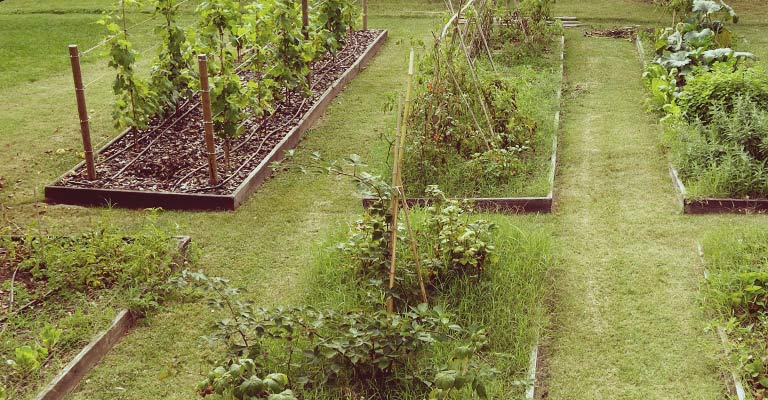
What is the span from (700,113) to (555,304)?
9.99ft

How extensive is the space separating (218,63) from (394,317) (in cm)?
394

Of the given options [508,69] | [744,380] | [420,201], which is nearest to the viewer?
[744,380]

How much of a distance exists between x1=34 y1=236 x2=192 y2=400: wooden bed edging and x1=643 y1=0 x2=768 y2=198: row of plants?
398 cm

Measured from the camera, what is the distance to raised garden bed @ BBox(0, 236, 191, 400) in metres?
Answer: 4.03

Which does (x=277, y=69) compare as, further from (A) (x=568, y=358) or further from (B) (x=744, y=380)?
(B) (x=744, y=380)

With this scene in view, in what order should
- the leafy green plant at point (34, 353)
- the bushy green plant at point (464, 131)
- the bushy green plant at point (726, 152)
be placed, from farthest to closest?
1. the bushy green plant at point (464, 131)
2. the bushy green plant at point (726, 152)
3. the leafy green plant at point (34, 353)

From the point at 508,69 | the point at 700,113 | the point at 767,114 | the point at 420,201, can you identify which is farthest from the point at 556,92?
the point at 420,201

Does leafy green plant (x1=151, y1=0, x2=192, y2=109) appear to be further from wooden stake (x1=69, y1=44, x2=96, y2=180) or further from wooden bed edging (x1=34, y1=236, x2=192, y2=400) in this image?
wooden bed edging (x1=34, y1=236, x2=192, y2=400)

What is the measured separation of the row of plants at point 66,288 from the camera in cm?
416

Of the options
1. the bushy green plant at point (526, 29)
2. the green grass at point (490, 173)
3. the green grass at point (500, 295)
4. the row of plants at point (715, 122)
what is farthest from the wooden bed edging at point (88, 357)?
the bushy green plant at point (526, 29)

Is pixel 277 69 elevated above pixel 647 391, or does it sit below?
above

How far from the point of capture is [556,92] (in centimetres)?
858

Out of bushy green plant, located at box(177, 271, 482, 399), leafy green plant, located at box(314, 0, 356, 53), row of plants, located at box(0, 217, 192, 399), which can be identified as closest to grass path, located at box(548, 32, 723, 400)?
bushy green plant, located at box(177, 271, 482, 399)

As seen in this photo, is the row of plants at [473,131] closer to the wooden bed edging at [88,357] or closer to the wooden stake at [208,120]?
the wooden stake at [208,120]
